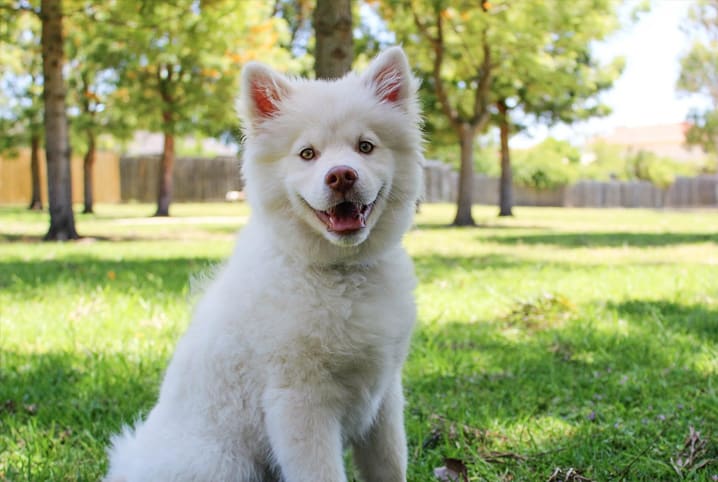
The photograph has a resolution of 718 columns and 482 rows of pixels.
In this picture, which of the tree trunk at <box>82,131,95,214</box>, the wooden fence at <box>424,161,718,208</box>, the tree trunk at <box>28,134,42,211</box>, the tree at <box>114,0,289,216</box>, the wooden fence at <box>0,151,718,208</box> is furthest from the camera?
the wooden fence at <box>424,161,718,208</box>

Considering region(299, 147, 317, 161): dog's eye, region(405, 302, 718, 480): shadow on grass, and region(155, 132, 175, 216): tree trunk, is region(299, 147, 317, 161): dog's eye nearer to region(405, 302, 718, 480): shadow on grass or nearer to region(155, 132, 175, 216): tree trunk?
region(405, 302, 718, 480): shadow on grass

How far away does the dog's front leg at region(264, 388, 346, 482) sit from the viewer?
221 centimetres

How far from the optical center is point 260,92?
2523mm

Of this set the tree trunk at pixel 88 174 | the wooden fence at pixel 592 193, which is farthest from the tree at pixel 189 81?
the wooden fence at pixel 592 193

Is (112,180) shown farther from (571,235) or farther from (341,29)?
(341,29)

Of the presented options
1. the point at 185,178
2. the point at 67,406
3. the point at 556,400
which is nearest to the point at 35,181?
the point at 185,178

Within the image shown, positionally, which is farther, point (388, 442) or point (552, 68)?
point (552, 68)

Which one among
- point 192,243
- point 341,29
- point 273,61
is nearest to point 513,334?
point 341,29

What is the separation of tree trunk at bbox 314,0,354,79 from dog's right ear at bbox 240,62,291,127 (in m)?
3.44

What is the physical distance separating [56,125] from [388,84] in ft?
35.8

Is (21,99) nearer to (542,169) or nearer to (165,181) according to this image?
(165,181)

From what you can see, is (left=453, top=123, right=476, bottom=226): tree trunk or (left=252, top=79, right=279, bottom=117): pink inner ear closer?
(left=252, top=79, right=279, bottom=117): pink inner ear

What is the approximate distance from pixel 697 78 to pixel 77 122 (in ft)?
94.5

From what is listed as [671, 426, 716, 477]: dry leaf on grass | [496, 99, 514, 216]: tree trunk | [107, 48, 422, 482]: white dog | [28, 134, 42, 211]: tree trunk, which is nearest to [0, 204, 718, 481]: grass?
[671, 426, 716, 477]: dry leaf on grass
